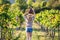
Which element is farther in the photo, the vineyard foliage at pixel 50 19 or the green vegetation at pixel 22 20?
the vineyard foliage at pixel 50 19

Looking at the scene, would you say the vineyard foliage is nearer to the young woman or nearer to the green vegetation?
the green vegetation

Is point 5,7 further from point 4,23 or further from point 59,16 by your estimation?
point 59,16

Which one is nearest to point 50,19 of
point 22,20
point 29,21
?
point 22,20

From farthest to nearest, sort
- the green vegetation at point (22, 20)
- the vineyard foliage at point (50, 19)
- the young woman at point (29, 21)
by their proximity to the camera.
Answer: the vineyard foliage at point (50, 19), the green vegetation at point (22, 20), the young woman at point (29, 21)

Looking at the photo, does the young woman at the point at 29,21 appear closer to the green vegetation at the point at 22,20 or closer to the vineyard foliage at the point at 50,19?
the green vegetation at the point at 22,20

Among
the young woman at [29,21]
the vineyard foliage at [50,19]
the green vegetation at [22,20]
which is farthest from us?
the vineyard foliage at [50,19]

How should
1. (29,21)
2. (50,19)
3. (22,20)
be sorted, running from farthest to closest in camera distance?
(22,20) < (50,19) < (29,21)

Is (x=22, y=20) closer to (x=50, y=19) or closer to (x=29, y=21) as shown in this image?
(x=50, y=19)

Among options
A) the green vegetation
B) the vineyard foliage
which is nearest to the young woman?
the green vegetation

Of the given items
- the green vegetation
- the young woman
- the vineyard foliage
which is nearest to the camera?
the young woman

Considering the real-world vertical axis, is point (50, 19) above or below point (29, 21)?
below

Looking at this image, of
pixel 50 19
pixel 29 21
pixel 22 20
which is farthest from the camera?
pixel 22 20

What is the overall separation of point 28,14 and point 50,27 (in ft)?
18.5

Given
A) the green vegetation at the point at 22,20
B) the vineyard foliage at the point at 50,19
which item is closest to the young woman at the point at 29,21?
the green vegetation at the point at 22,20
